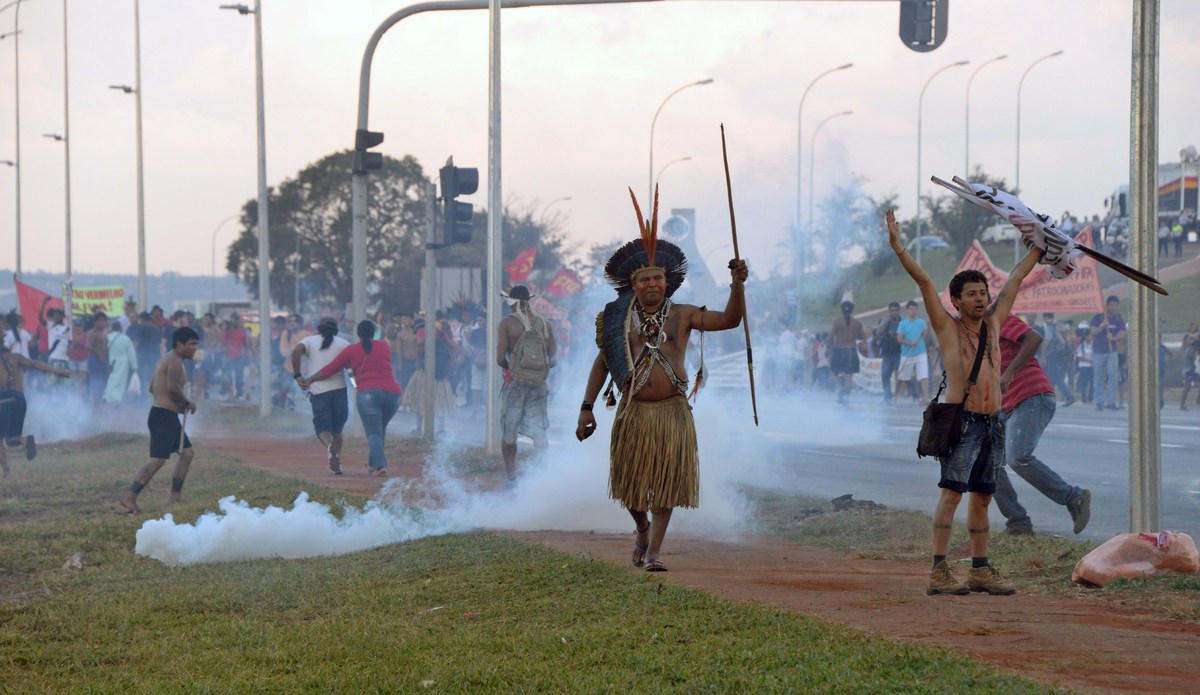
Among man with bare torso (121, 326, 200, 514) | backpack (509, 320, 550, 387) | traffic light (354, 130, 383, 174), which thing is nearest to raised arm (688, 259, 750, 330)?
backpack (509, 320, 550, 387)

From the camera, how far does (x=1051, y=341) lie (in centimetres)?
2609

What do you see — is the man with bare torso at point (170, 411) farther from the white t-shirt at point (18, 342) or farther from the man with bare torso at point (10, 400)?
the white t-shirt at point (18, 342)

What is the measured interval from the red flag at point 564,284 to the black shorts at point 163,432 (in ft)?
52.3

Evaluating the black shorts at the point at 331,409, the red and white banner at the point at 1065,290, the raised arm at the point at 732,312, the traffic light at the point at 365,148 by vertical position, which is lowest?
the black shorts at the point at 331,409

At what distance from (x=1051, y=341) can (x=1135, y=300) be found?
19.5 meters

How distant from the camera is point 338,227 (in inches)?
2345

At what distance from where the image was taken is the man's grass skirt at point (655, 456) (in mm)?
7602

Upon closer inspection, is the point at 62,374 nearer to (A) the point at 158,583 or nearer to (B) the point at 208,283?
(A) the point at 158,583

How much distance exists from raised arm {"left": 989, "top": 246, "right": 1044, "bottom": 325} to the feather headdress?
6.13 ft

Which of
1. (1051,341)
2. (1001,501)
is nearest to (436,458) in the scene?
(1001,501)

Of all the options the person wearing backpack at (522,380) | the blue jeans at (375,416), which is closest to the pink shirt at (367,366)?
the blue jeans at (375,416)

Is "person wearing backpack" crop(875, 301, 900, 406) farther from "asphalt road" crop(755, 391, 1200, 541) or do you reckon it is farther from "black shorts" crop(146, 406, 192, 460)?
"black shorts" crop(146, 406, 192, 460)

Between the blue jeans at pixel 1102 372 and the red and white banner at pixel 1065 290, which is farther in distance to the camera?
the blue jeans at pixel 1102 372

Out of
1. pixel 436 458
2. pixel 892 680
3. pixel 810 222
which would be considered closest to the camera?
pixel 892 680
